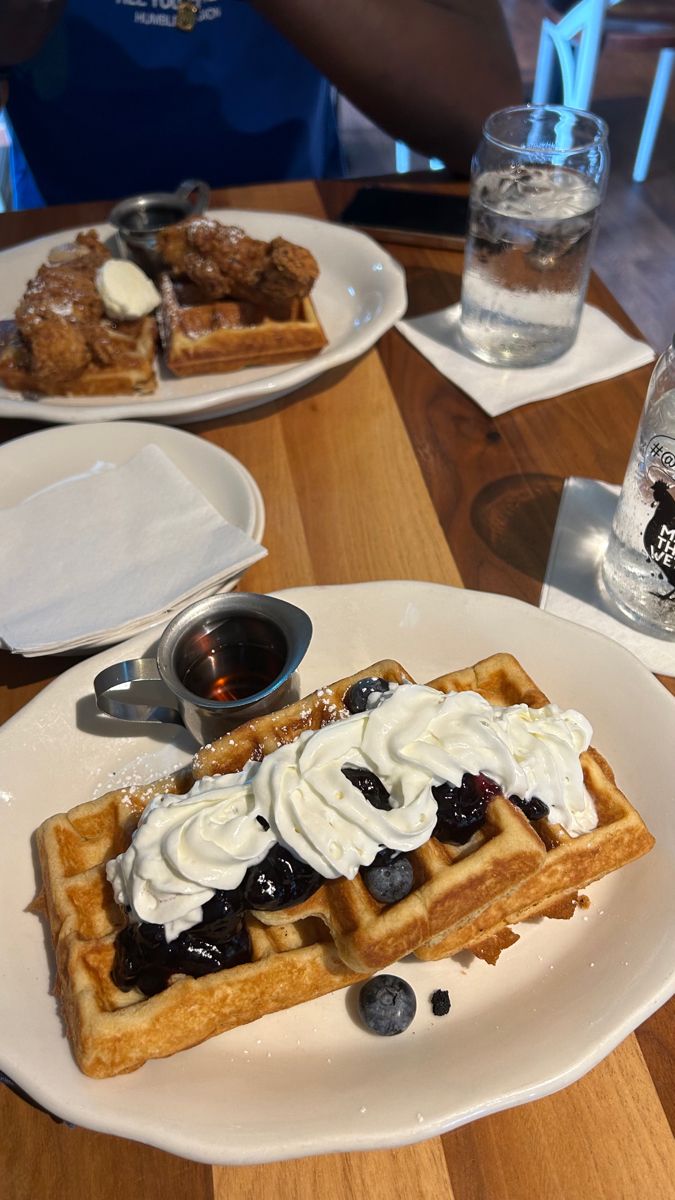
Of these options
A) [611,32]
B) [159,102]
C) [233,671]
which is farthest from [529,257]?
[611,32]

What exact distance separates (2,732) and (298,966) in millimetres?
602

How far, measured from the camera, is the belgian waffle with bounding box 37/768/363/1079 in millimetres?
983

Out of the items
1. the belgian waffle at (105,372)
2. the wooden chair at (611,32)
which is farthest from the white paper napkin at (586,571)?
the wooden chair at (611,32)

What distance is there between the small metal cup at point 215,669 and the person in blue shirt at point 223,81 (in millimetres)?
2178

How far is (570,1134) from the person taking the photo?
1.02 meters

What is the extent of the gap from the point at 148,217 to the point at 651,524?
174 cm

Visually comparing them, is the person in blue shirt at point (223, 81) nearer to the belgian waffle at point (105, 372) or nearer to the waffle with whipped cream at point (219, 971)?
the belgian waffle at point (105, 372)

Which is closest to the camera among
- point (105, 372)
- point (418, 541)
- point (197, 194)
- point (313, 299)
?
point (418, 541)

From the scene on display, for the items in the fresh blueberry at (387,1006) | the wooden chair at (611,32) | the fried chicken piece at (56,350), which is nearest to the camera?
the fresh blueberry at (387,1006)

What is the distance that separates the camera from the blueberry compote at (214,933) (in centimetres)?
103

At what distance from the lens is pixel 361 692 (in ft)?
4.06

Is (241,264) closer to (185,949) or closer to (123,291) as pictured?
(123,291)

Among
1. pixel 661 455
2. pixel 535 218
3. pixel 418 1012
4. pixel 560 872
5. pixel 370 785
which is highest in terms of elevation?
pixel 535 218

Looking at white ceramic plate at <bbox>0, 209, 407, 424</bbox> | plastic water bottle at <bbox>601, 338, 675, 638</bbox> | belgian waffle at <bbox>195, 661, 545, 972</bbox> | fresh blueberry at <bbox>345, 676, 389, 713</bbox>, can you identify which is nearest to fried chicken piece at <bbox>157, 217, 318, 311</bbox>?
white ceramic plate at <bbox>0, 209, 407, 424</bbox>
